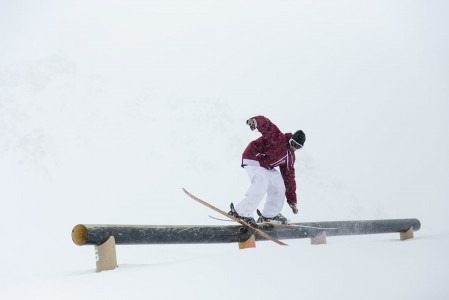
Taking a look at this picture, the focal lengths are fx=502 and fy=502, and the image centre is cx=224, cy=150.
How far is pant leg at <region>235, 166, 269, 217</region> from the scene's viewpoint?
24.0 feet

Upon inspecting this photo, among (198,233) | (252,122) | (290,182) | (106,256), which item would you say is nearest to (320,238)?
(290,182)

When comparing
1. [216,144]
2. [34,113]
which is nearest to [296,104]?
[216,144]

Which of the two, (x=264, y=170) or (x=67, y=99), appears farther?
(x=67, y=99)

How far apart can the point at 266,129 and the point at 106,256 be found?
10.6ft

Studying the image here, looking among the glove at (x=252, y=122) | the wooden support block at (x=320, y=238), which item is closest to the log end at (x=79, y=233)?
the glove at (x=252, y=122)

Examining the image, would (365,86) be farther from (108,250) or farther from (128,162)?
(108,250)

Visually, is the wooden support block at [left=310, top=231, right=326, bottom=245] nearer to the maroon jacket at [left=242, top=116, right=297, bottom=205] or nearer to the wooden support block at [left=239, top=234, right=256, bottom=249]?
the maroon jacket at [left=242, top=116, right=297, bottom=205]

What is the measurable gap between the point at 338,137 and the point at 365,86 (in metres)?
5.85

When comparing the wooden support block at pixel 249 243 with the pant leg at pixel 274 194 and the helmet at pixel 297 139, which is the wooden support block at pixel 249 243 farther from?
the helmet at pixel 297 139

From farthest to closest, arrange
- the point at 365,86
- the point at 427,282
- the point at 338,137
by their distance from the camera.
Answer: the point at 365,86
the point at 338,137
the point at 427,282

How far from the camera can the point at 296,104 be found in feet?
79.1

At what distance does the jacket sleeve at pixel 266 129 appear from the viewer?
741 cm

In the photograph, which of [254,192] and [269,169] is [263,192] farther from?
[269,169]

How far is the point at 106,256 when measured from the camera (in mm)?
5246
